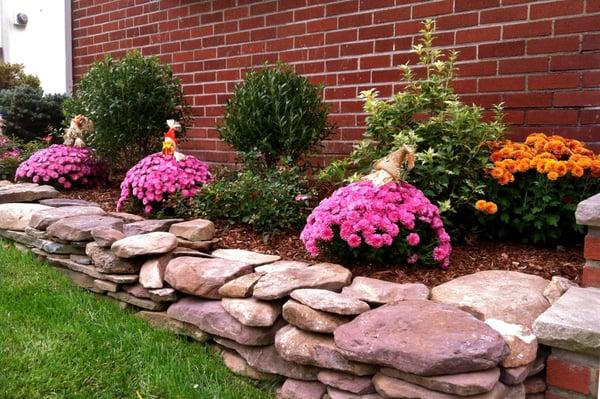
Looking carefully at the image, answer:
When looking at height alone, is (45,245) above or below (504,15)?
below

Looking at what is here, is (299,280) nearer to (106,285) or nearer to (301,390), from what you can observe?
(301,390)

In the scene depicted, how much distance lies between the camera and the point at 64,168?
16.4 ft

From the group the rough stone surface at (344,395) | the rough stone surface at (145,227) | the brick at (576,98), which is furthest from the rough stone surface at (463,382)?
the brick at (576,98)

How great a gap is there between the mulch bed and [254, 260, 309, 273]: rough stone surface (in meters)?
0.19

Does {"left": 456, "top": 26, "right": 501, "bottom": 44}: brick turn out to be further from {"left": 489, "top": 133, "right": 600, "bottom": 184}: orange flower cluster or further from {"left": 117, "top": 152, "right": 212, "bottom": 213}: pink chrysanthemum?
{"left": 117, "top": 152, "right": 212, "bottom": 213}: pink chrysanthemum

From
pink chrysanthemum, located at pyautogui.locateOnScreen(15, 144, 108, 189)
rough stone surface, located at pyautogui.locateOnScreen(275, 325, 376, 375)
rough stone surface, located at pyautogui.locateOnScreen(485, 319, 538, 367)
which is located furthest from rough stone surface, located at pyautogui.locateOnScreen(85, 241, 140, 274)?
pink chrysanthemum, located at pyautogui.locateOnScreen(15, 144, 108, 189)

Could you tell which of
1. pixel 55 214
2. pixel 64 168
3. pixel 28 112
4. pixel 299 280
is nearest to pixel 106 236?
pixel 55 214

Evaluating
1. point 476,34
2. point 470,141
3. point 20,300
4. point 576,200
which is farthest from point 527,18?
point 20,300

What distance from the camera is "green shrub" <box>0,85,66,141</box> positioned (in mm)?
6672

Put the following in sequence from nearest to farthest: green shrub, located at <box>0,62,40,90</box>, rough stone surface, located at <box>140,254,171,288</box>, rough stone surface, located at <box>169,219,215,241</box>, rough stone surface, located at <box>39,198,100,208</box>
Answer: rough stone surface, located at <box>140,254,171,288</box>, rough stone surface, located at <box>169,219,215,241</box>, rough stone surface, located at <box>39,198,100,208</box>, green shrub, located at <box>0,62,40,90</box>

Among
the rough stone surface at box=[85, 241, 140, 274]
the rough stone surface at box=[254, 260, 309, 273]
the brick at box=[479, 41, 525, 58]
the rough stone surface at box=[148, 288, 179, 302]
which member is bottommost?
the rough stone surface at box=[148, 288, 179, 302]

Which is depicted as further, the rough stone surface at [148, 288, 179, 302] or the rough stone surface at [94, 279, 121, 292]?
the rough stone surface at [94, 279, 121, 292]

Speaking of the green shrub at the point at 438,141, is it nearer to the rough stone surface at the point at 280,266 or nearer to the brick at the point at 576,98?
the brick at the point at 576,98

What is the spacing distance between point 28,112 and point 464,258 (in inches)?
224
